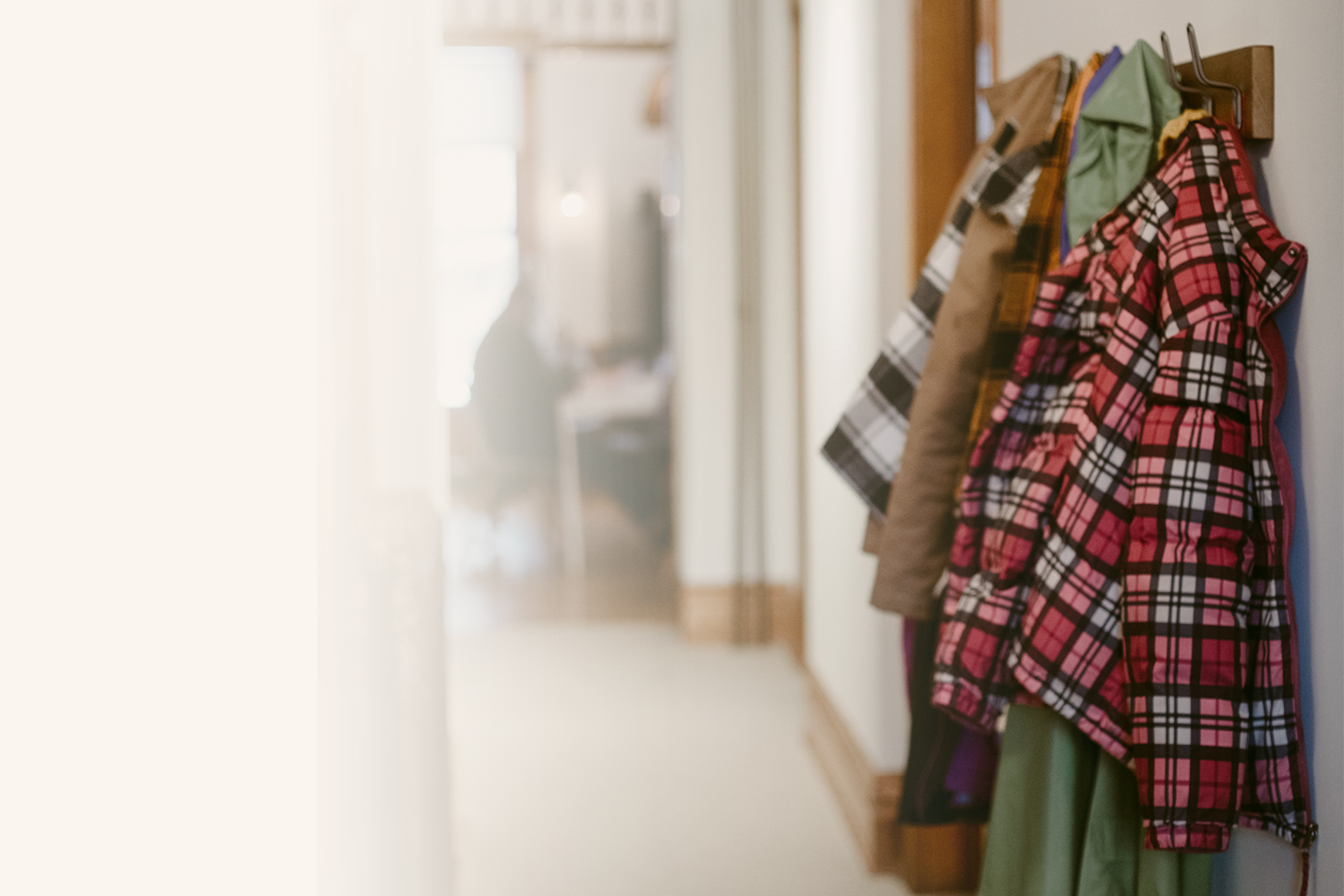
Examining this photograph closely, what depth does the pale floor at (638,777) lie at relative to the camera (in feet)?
6.97

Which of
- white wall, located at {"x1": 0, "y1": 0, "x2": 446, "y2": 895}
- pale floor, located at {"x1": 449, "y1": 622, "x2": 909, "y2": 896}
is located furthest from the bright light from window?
white wall, located at {"x1": 0, "y1": 0, "x2": 446, "y2": 895}

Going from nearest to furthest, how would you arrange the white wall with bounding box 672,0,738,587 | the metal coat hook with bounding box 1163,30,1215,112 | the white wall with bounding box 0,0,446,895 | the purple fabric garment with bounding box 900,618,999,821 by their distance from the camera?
the white wall with bounding box 0,0,446,895, the metal coat hook with bounding box 1163,30,1215,112, the purple fabric garment with bounding box 900,618,999,821, the white wall with bounding box 672,0,738,587

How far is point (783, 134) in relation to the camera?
3.75 meters

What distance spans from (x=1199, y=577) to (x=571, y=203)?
301 inches

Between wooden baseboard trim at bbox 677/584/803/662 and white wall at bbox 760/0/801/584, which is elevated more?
white wall at bbox 760/0/801/584

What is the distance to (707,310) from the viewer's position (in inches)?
154

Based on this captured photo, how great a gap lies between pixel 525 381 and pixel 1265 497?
465cm

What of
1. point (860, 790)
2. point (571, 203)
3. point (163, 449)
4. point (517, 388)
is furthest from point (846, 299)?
point (571, 203)

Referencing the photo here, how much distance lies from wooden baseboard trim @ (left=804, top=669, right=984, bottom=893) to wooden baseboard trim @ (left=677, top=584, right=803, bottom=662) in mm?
1484

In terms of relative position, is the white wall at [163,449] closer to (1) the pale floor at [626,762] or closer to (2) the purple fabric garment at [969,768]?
(2) the purple fabric garment at [969,768]

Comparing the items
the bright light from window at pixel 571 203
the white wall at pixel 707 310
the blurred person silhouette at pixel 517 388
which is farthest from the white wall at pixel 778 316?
the bright light from window at pixel 571 203

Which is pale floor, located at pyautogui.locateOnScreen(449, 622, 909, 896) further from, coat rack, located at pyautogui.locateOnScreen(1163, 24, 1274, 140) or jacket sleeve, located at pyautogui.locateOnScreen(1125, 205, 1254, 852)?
coat rack, located at pyautogui.locateOnScreen(1163, 24, 1274, 140)

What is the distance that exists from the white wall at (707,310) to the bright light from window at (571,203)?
4425mm

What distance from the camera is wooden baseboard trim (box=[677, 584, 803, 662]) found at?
12.8 feet
